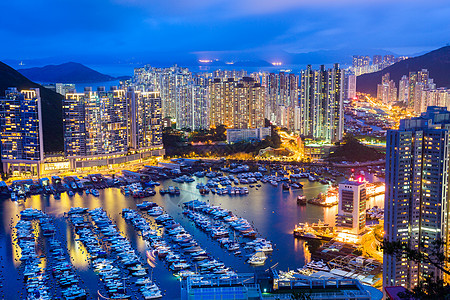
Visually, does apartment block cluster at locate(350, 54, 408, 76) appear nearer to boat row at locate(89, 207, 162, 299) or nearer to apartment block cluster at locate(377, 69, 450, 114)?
apartment block cluster at locate(377, 69, 450, 114)

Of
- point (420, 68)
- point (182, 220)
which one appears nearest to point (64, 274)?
point (182, 220)

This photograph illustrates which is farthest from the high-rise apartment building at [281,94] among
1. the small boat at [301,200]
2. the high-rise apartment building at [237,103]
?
the small boat at [301,200]

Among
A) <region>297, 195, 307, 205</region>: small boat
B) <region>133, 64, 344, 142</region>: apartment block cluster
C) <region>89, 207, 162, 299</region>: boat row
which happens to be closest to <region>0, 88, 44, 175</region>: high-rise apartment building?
<region>89, 207, 162, 299</region>: boat row

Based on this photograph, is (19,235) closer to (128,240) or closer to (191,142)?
(128,240)

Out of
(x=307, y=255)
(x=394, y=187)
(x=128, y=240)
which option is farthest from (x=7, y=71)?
(x=394, y=187)

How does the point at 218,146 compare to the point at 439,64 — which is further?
the point at 439,64

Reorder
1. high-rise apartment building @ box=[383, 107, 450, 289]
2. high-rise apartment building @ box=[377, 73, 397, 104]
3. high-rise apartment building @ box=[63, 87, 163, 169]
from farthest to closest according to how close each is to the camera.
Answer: high-rise apartment building @ box=[377, 73, 397, 104]
high-rise apartment building @ box=[63, 87, 163, 169]
high-rise apartment building @ box=[383, 107, 450, 289]

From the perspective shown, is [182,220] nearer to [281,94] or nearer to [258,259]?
[258,259]

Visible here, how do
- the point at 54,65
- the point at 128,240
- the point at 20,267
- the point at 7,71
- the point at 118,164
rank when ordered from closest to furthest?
the point at 20,267 < the point at 128,240 < the point at 118,164 < the point at 7,71 < the point at 54,65
